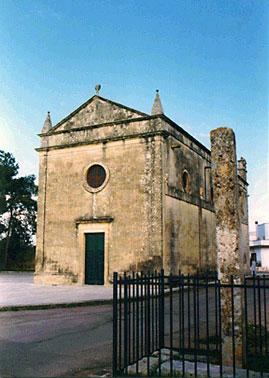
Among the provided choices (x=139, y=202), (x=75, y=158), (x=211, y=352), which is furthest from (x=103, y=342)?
(x=75, y=158)

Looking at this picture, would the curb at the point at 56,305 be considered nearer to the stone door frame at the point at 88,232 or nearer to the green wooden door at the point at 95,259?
the stone door frame at the point at 88,232

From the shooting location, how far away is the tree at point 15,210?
1486 inches

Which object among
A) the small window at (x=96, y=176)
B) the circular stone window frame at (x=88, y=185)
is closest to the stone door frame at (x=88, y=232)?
the circular stone window frame at (x=88, y=185)

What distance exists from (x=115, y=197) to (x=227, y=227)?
12.7 metres

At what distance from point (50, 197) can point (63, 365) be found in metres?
15.1

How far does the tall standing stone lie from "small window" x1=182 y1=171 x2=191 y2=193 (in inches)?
547

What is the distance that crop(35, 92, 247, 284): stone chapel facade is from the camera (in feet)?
55.4

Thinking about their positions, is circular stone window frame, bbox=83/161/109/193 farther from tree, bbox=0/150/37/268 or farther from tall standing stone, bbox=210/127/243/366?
tree, bbox=0/150/37/268

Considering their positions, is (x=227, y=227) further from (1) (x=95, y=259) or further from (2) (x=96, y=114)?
(2) (x=96, y=114)

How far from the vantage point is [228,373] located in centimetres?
444

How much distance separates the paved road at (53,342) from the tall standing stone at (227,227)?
1.79m

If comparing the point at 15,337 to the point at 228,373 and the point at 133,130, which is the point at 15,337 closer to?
the point at 228,373

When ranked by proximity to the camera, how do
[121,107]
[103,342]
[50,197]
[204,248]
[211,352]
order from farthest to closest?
1. [204,248]
2. [50,197]
3. [121,107]
4. [103,342]
5. [211,352]

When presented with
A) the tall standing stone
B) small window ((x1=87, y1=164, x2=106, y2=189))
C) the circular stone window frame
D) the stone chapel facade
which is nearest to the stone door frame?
the stone chapel facade
